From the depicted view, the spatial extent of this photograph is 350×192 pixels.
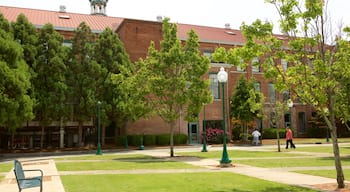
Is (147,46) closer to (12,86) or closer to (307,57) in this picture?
(12,86)

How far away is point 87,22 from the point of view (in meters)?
46.6

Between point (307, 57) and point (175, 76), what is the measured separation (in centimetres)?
1356

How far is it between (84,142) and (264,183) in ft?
103

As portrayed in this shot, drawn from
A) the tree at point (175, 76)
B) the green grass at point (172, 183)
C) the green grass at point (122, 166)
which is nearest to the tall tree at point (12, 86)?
the tree at point (175, 76)

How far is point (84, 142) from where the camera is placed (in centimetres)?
3978

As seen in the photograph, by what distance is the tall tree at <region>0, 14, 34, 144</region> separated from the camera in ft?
82.1

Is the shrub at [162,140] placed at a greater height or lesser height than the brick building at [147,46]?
lesser

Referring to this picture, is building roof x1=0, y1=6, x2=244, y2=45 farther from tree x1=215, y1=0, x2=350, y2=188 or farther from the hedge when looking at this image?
tree x1=215, y1=0, x2=350, y2=188

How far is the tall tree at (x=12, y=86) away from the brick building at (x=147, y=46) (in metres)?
8.54

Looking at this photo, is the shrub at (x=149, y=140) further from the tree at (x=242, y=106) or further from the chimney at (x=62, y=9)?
the chimney at (x=62, y=9)

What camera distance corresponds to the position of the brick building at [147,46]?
39250 mm

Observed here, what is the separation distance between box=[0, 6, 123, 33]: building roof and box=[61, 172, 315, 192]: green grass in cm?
3310

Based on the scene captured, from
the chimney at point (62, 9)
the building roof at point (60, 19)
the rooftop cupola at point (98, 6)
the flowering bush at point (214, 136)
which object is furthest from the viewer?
the rooftop cupola at point (98, 6)

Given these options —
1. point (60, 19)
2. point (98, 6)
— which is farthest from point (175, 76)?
point (98, 6)
